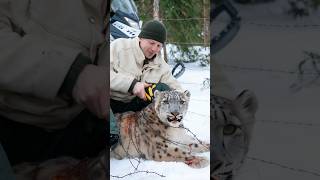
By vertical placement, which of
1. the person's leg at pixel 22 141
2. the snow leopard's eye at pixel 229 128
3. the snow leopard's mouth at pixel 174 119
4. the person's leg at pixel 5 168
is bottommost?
the person's leg at pixel 5 168

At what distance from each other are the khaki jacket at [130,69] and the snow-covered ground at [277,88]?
245mm

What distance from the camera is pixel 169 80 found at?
6.75 ft

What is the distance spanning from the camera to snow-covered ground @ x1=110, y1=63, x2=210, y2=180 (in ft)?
6.67

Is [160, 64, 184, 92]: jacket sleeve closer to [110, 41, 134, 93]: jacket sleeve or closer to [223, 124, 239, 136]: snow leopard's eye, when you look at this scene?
[110, 41, 134, 93]: jacket sleeve

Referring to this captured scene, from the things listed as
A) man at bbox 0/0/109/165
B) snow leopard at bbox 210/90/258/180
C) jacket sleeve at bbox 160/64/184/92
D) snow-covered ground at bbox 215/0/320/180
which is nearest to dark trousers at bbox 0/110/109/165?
man at bbox 0/0/109/165

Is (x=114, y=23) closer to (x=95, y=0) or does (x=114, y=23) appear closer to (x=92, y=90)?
(x=95, y=0)

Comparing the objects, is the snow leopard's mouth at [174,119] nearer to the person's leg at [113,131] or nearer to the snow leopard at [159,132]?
the snow leopard at [159,132]

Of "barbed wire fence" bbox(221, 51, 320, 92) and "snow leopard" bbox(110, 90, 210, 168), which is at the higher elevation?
"barbed wire fence" bbox(221, 51, 320, 92)

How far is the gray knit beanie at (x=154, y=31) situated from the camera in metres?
2.05

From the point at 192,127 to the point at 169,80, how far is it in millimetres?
225

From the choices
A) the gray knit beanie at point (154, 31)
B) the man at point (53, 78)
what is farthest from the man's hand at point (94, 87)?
the gray knit beanie at point (154, 31)

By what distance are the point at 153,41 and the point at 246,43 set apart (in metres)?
0.40

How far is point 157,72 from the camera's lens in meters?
2.07

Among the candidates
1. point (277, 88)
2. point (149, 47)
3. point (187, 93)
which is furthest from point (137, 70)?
point (277, 88)
